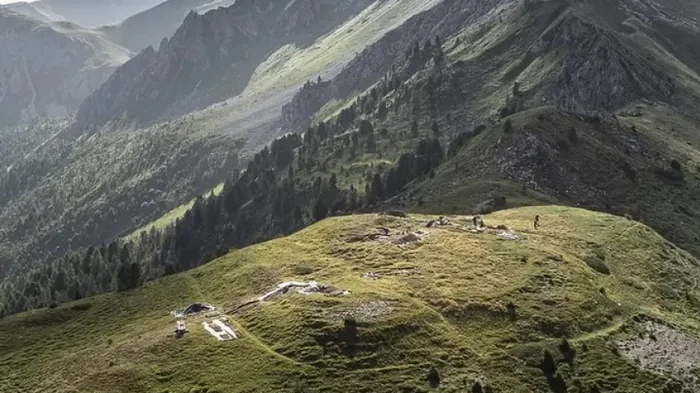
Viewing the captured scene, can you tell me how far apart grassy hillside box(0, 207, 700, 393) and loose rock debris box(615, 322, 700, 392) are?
392mm

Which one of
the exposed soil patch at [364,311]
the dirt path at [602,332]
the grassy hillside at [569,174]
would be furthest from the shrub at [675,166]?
the exposed soil patch at [364,311]

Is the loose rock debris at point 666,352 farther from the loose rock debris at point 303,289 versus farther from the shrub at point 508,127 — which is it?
the shrub at point 508,127

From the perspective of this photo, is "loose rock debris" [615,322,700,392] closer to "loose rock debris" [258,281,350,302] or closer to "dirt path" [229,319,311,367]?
"loose rock debris" [258,281,350,302]

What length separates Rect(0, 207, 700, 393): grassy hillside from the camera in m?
67.1

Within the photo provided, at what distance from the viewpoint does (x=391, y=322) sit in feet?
243

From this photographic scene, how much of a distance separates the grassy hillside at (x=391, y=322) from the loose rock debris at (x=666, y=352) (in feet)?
1.29

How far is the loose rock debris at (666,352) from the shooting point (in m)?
73.6

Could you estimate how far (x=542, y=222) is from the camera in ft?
393

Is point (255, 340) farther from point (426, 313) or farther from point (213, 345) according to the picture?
point (426, 313)

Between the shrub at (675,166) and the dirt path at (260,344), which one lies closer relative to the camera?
the dirt path at (260,344)

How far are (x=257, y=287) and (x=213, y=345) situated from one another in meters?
17.9

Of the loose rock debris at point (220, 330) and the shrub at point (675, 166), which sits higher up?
the loose rock debris at point (220, 330)

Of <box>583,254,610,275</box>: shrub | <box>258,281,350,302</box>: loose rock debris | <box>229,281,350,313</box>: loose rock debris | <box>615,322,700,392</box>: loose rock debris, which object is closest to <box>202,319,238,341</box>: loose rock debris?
<box>229,281,350,313</box>: loose rock debris

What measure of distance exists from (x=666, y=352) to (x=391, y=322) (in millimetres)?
32748
